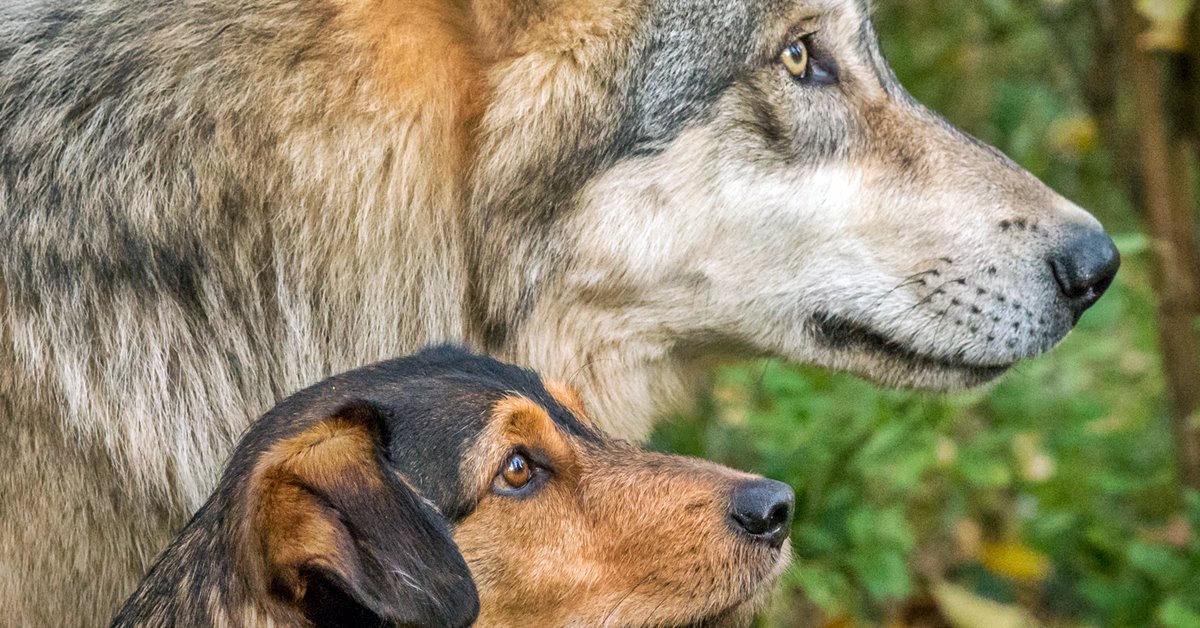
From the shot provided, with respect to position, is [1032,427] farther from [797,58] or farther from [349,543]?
[349,543]

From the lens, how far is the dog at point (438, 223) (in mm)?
3156

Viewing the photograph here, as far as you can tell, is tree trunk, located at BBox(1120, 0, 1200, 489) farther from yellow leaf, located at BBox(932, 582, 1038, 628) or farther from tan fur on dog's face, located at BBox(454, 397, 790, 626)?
tan fur on dog's face, located at BBox(454, 397, 790, 626)

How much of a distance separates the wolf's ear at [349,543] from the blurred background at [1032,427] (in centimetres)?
185

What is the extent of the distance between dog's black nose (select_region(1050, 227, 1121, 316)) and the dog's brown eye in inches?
59.1

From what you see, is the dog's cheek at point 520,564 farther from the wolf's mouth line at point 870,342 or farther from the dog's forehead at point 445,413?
the wolf's mouth line at point 870,342

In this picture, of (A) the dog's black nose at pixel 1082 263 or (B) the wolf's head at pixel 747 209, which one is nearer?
(B) the wolf's head at pixel 747 209

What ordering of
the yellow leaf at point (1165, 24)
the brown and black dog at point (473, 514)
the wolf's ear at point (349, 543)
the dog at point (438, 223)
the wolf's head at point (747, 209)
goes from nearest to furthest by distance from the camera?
the wolf's ear at point (349, 543) → the brown and black dog at point (473, 514) → the dog at point (438, 223) → the wolf's head at point (747, 209) → the yellow leaf at point (1165, 24)

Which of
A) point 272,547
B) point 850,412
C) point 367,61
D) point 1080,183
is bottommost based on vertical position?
point 1080,183

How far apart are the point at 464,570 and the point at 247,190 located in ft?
3.64

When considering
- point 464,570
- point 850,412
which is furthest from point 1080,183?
point 464,570

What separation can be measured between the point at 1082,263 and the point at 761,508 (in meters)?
1.21

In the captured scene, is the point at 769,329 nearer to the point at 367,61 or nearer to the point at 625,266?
the point at 625,266

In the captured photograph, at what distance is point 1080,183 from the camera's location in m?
7.84

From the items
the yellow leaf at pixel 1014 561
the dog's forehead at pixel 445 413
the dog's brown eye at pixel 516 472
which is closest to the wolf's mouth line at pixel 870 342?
the dog's forehead at pixel 445 413
